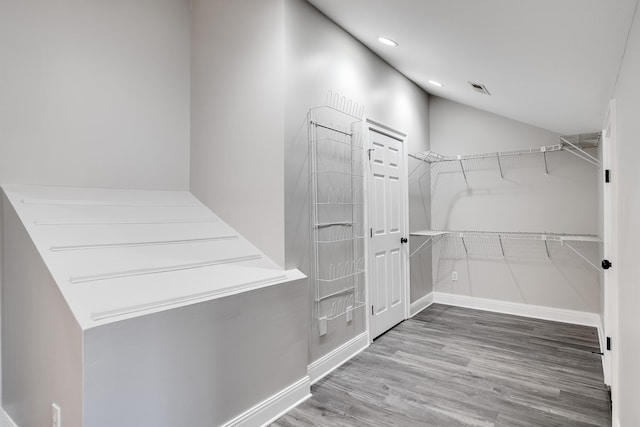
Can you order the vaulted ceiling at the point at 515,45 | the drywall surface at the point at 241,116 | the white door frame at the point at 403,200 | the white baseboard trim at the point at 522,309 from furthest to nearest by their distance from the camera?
the white baseboard trim at the point at 522,309
the white door frame at the point at 403,200
the drywall surface at the point at 241,116
the vaulted ceiling at the point at 515,45

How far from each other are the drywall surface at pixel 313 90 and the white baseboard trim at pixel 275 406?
0.27 m

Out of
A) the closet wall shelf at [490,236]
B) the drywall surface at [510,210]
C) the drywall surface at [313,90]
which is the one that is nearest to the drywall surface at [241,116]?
the drywall surface at [313,90]

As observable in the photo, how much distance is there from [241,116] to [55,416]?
6.62ft

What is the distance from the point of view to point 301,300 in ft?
7.57

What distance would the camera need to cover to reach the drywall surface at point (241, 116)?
239 centimetres

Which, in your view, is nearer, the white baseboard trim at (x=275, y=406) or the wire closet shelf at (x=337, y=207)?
the white baseboard trim at (x=275, y=406)

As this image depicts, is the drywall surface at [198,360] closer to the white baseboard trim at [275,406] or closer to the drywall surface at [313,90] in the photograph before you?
the white baseboard trim at [275,406]

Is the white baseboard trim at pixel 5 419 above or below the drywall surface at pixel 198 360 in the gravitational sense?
below

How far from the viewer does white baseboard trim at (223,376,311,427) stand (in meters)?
1.93

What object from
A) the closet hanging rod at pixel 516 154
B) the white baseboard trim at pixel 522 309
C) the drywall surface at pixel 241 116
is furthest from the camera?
the white baseboard trim at pixel 522 309

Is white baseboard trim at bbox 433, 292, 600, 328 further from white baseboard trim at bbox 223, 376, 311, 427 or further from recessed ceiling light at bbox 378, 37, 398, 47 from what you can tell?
recessed ceiling light at bbox 378, 37, 398, 47

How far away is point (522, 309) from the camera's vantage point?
4.05 meters

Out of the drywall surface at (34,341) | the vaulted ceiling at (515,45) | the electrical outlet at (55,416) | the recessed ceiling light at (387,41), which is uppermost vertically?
the recessed ceiling light at (387,41)

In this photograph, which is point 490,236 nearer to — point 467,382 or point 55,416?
point 467,382
